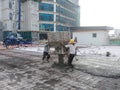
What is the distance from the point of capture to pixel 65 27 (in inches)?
2295

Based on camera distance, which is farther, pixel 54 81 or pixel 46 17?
pixel 46 17

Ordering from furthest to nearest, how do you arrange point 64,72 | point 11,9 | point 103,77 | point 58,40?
point 11,9, point 58,40, point 64,72, point 103,77

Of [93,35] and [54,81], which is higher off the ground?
[93,35]

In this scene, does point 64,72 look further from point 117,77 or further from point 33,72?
point 117,77

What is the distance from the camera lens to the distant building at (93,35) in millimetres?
34119

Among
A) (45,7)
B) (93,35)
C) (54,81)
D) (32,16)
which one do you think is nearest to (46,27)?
(32,16)

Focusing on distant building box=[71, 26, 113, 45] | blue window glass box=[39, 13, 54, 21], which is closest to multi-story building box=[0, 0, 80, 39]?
blue window glass box=[39, 13, 54, 21]

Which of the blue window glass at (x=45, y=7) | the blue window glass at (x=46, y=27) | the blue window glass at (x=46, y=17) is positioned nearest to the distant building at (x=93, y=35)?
the blue window glass at (x=46, y=27)

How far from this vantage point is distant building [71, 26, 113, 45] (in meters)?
34.1

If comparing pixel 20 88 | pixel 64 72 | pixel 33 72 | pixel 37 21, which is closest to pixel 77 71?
pixel 64 72

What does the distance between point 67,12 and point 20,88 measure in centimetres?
5434

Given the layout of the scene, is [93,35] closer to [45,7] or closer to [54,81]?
[45,7]

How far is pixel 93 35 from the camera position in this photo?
34688mm

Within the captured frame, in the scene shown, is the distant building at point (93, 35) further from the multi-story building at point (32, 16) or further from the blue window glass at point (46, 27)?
the blue window glass at point (46, 27)
